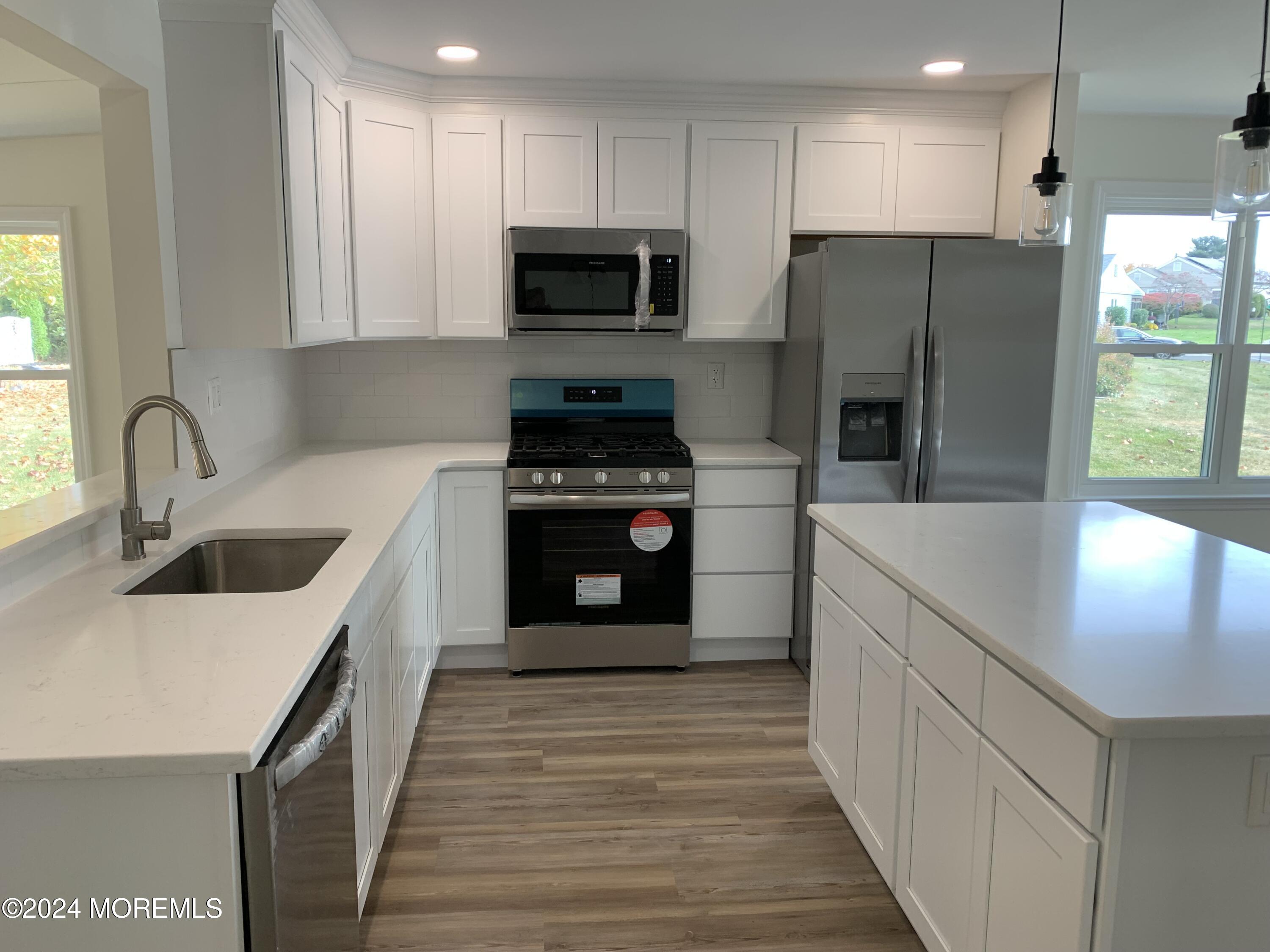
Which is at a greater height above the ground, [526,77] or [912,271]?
[526,77]

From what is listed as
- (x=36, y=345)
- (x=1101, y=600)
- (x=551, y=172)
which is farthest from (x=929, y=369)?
→ (x=36, y=345)

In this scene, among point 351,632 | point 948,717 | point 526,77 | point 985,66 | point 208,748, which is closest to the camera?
point 208,748

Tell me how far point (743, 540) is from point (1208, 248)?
9.56 ft

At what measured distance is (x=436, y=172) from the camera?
3.75 metres

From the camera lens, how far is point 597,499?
12.0 ft

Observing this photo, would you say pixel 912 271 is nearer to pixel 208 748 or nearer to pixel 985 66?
pixel 985 66

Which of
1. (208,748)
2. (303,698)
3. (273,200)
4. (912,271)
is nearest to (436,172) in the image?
(273,200)

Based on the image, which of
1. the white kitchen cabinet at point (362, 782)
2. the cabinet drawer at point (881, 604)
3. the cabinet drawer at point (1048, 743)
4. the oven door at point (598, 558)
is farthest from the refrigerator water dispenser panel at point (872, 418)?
the white kitchen cabinet at point (362, 782)

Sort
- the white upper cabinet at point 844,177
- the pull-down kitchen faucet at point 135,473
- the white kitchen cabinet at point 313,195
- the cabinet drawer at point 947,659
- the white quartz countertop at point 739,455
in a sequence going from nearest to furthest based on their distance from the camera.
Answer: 1. the cabinet drawer at point 947,659
2. the pull-down kitchen faucet at point 135,473
3. the white kitchen cabinet at point 313,195
4. the white quartz countertop at point 739,455
5. the white upper cabinet at point 844,177

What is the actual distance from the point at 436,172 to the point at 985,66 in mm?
2205

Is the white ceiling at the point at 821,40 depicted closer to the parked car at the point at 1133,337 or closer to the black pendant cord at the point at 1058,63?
the black pendant cord at the point at 1058,63

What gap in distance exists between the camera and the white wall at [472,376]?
13.6ft

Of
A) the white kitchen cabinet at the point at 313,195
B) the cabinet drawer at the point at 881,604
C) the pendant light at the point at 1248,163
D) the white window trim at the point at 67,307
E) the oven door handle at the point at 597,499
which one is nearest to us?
the pendant light at the point at 1248,163

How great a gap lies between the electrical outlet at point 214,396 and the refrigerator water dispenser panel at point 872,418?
7.38 ft
